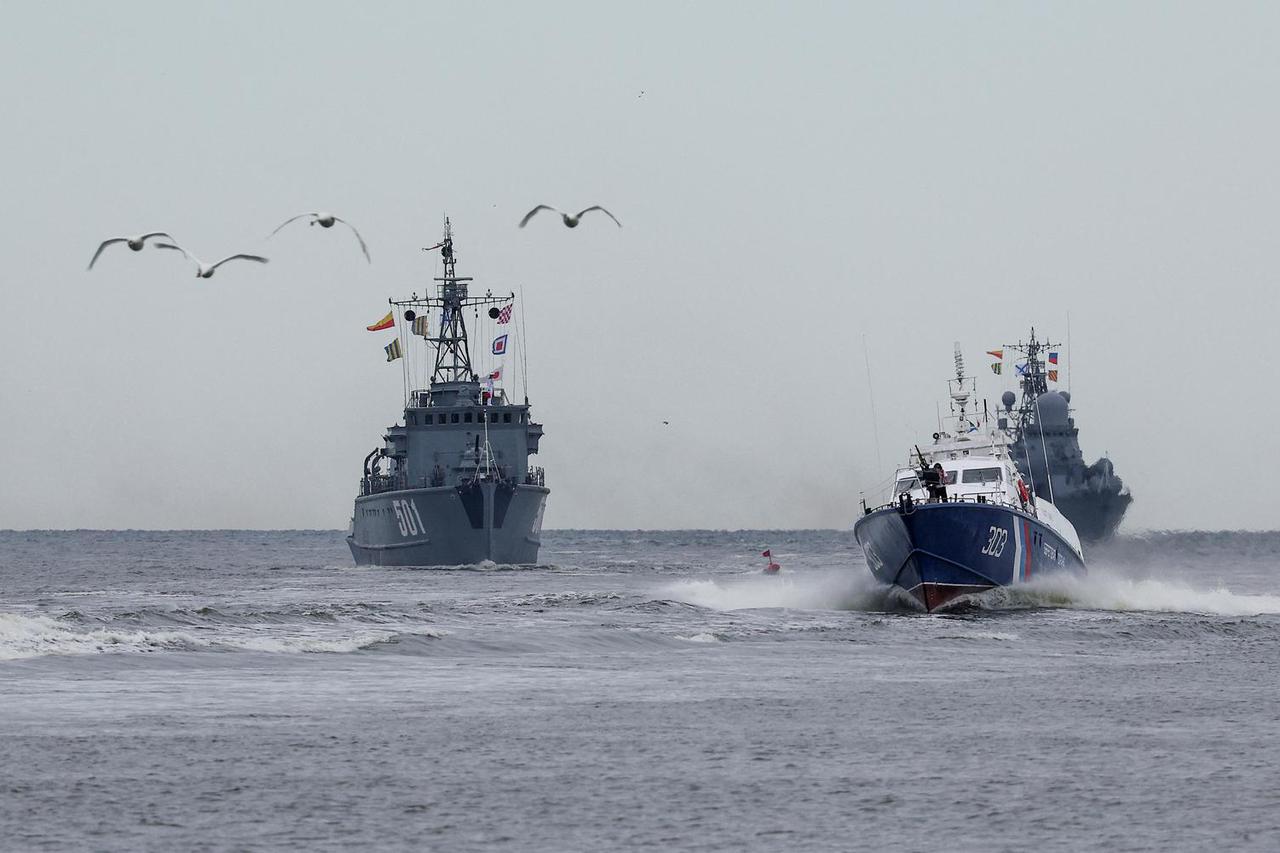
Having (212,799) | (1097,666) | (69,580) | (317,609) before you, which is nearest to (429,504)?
(69,580)

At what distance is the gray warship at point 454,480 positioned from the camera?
293ft

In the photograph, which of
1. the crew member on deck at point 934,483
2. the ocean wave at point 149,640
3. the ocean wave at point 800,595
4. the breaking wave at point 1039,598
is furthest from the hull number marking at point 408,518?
the ocean wave at point 149,640

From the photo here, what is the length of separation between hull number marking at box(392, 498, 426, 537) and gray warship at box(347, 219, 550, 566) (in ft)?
0.18

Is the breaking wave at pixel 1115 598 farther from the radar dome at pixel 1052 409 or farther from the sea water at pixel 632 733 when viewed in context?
the radar dome at pixel 1052 409

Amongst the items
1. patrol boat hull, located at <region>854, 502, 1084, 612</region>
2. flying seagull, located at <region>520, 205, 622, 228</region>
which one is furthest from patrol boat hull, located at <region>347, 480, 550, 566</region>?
flying seagull, located at <region>520, 205, 622, 228</region>

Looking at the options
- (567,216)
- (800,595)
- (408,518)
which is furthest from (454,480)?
(567,216)

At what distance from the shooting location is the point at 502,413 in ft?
309

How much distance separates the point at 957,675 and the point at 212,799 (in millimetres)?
15388

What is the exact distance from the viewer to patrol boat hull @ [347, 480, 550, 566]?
8888 cm

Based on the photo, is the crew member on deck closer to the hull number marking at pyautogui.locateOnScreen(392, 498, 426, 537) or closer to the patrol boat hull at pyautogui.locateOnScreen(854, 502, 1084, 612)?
the patrol boat hull at pyautogui.locateOnScreen(854, 502, 1084, 612)

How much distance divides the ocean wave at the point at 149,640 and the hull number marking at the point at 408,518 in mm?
53543

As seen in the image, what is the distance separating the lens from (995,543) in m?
44.1

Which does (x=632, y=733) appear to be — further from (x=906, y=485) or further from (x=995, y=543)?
(x=906, y=485)

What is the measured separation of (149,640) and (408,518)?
58110mm
